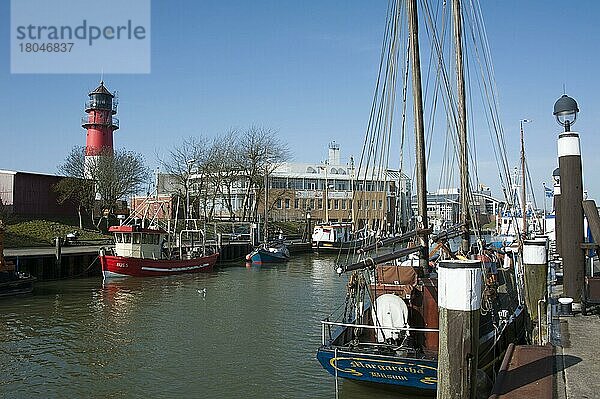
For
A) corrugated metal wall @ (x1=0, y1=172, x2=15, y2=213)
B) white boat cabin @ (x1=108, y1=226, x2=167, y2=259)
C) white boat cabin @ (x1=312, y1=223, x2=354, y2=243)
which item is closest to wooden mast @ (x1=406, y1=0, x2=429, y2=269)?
white boat cabin @ (x1=108, y1=226, x2=167, y2=259)

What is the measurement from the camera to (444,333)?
7781mm

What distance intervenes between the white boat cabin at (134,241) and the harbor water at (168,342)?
5.11 m

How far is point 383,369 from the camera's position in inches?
448

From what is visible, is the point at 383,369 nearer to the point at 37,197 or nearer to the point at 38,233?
the point at 38,233

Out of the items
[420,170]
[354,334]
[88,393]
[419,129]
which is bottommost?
[88,393]

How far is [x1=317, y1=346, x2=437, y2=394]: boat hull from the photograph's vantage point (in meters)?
11.1

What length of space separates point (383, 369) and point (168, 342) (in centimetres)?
925

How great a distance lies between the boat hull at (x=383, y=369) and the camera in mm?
11133

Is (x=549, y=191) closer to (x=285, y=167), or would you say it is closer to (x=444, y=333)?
(x=444, y=333)

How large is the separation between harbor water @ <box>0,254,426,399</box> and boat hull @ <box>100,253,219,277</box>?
2.67m

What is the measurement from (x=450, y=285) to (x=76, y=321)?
716 inches

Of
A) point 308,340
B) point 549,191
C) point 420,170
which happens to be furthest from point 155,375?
point 549,191

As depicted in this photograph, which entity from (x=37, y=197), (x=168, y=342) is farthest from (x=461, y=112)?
(x=37, y=197)

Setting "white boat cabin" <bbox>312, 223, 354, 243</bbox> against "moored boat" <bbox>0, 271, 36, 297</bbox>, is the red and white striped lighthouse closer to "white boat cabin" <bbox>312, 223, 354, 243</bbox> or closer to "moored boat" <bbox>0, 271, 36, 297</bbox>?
"white boat cabin" <bbox>312, 223, 354, 243</bbox>
